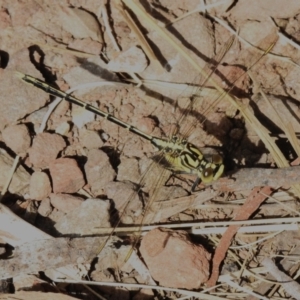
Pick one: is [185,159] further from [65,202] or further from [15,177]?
[15,177]

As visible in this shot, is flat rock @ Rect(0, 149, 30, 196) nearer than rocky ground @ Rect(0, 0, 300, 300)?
No

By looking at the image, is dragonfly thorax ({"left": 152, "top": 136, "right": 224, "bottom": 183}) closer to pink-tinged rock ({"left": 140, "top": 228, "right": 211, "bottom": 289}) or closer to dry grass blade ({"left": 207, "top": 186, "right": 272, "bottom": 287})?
dry grass blade ({"left": 207, "top": 186, "right": 272, "bottom": 287})

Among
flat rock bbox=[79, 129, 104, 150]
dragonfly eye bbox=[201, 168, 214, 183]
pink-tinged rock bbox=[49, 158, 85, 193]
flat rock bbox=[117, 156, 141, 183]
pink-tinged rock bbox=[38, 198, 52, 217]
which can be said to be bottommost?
pink-tinged rock bbox=[38, 198, 52, 217]

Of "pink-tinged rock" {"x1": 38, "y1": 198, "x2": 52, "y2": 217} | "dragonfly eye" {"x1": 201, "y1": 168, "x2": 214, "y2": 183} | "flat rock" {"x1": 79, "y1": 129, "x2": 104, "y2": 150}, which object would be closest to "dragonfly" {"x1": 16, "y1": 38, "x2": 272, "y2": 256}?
"dragonfly eye" {"x1": 201, "y1": 168, "x2": 214, "y2": 183}

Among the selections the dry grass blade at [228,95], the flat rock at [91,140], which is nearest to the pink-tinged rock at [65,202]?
the flat rock at [91,140]

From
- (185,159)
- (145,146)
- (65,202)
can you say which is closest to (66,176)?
(65,202)

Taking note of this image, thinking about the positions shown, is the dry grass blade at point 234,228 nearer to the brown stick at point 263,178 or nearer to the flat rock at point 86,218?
the brown stick at point 263,178

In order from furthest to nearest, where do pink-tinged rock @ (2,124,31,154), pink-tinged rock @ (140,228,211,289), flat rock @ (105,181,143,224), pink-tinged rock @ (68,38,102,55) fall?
pink-tinged rock @ (68,38,102,55) < pink-tinged rock @ (2,124,31,154) < flat rock @ (105,181,143,224) < pink-tinged rock @ (140,228,211,289)

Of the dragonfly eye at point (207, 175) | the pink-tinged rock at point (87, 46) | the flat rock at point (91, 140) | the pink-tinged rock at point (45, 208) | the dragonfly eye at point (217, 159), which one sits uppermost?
the pink-tinged rock at point (87, 46)
